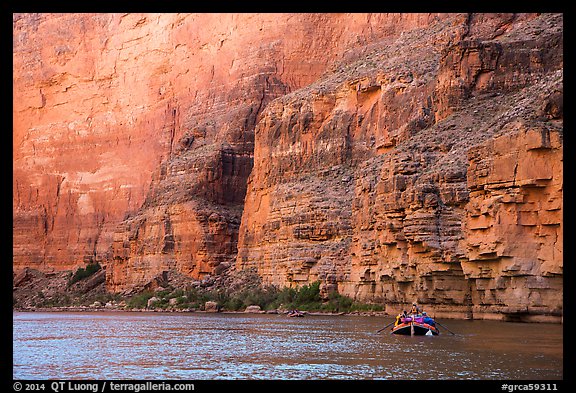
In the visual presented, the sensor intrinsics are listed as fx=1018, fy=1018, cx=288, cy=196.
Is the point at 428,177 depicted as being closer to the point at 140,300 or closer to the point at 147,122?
the point at 140,300

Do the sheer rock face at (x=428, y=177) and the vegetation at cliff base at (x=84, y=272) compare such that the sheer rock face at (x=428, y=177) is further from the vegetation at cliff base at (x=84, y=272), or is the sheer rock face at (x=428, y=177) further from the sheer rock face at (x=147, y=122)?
the vegetation at cliff base at (x=84, y=272)

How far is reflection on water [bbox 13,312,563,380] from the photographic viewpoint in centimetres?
3207

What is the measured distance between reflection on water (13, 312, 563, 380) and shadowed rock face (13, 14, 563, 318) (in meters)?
5.46

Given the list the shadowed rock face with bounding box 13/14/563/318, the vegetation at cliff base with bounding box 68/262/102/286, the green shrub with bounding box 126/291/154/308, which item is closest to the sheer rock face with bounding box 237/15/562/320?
the shadowed rock face with bounding box 13/14/563/318

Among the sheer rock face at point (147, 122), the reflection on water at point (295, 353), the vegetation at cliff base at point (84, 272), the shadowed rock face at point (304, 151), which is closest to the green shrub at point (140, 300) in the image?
the shadowed rock face at point (304, 151)

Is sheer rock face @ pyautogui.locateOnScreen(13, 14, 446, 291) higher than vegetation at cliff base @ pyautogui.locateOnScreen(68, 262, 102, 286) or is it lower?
higher

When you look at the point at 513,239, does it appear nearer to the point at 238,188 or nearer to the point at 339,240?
the point at 339,240

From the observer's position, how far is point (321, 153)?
85250 millimetres

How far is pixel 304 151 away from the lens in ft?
287

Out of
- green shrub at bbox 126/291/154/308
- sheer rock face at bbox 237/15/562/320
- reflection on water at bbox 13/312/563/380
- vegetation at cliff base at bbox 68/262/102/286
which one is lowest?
reflection on water at bbox 13/312/563/380

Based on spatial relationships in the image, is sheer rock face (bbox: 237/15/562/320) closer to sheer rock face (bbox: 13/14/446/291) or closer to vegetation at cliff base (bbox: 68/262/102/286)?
sheer rock face (bbox: 13/14/446/291)

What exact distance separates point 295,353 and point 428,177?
71.3 feet

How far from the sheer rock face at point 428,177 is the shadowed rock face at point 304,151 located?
139 millimetres

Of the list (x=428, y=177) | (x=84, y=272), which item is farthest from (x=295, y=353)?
(x=84, y=272)
